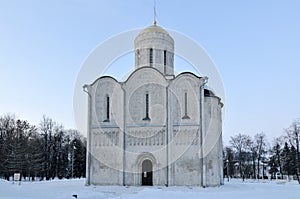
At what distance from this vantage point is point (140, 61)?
29734mm

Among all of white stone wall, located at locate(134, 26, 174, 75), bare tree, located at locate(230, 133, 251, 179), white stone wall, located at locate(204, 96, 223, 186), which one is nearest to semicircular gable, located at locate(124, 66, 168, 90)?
white stone wall, located at locate(134, 26, 174, 75)

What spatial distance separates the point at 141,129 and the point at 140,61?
6.80 m

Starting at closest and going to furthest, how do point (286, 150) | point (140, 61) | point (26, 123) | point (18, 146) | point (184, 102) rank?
point (184, 102)
point (140, 61)
point (18, 146)
point (26, 123)
point (286, 150)

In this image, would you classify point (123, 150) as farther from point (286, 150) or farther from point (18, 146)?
point (286, 150)

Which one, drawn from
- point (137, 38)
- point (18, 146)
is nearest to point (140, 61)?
point (137, 38)

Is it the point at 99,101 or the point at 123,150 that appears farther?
the point at 99,101

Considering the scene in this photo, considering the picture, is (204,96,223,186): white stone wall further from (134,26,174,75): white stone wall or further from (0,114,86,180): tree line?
(0,114,86,180): tree line

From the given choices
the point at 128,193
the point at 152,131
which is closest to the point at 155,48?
the point at 152,131

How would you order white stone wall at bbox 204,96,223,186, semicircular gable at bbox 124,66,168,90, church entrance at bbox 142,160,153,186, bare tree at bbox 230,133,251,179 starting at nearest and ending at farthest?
white stone wall at bbox 204,96,223,186
church entrance at bbox 142,160,153,186
semicircular gable at bbox 124,66,168,90
bare tree at bbox 230,133,251,179

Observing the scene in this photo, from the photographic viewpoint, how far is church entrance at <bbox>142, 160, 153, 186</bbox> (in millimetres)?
25375

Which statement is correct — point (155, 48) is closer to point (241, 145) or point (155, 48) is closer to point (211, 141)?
point (211, 141)

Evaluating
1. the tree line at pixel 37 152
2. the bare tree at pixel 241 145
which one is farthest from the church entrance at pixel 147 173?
the bare tree at pixel 241 145

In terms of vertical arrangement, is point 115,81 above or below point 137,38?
below

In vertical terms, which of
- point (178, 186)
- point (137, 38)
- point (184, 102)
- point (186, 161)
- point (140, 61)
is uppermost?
point (137, 38)
